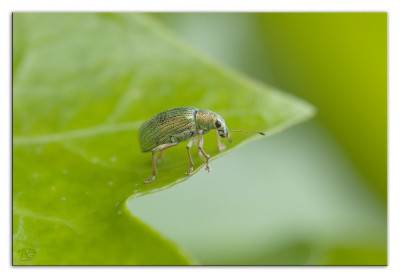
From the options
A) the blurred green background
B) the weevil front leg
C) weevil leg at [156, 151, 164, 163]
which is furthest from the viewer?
the blurred green background

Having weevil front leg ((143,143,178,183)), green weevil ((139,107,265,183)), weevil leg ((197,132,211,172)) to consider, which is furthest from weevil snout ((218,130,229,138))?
weevil front leg ((143,143,178,183))

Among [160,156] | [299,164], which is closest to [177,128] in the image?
[160,156]

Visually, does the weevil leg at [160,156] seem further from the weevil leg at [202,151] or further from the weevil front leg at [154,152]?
the weevil leg at [202,151]

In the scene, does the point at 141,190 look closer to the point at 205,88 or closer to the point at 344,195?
the point at 205,88

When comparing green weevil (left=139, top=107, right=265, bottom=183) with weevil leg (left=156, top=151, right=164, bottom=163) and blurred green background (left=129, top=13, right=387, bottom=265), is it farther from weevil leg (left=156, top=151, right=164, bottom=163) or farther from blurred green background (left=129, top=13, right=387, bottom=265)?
blurred green background (left=129, top=13, right=387, bottom=265)

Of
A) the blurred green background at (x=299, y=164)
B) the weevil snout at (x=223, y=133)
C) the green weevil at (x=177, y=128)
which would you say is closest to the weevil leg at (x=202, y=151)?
the green weevil at (x=177, y=128)
